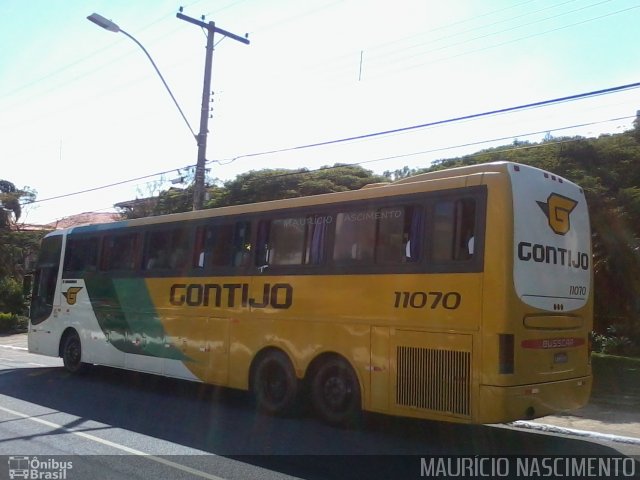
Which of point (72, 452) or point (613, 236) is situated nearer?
point (72, 452)

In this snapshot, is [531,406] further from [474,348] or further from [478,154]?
[478,154]

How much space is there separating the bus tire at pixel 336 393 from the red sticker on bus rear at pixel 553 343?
240cm

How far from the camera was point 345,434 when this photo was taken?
880 centimetres

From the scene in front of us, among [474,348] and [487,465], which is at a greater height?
[474,348]

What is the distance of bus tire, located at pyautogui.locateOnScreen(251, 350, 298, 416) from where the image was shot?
32.3 feet

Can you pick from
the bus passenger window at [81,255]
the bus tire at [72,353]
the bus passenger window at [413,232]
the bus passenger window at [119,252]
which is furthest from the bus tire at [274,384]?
the bus tire at [72,353]

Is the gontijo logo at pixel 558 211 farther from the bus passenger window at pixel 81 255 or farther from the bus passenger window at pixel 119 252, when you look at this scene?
the bus passenger window at pixel 81 255

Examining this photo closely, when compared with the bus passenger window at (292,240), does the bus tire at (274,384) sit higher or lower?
lower

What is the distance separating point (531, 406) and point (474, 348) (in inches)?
37.2

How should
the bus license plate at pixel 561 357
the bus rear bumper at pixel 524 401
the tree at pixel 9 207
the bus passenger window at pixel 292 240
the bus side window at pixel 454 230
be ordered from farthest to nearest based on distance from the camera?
the tree at pixel 9 207 < the bus passenger window at pixel 292 240 < the bus license plate at pixel 561 357 < the bus side window at pixel 454 230 < the bus rear bumper at pixel 524 401

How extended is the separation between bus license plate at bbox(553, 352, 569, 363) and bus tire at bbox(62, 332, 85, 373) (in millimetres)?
10622

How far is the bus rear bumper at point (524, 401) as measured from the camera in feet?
23.9

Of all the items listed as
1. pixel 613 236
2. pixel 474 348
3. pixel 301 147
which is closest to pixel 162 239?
pixel 301 147

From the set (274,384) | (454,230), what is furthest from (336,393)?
(454,230)
